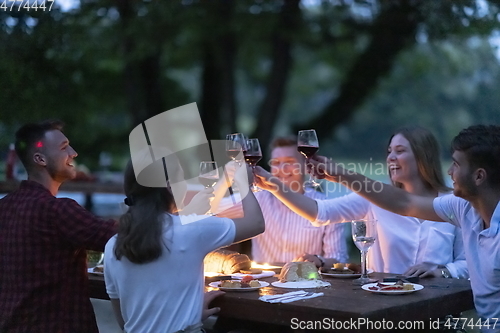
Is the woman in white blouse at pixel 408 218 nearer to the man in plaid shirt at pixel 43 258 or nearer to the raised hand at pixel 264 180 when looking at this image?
the raised hand at pixel 264 180

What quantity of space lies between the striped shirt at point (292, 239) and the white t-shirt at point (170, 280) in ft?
5.53

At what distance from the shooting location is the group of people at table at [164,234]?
245cm

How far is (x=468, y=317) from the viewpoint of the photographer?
3055 mm

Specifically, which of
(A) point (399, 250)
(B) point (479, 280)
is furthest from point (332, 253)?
(B) point (479, 280)

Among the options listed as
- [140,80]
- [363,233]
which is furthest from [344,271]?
[140,80]

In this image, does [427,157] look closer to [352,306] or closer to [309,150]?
[309,150]

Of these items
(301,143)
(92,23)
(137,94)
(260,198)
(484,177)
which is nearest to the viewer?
(484,177)

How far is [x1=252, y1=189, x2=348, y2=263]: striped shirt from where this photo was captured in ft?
13.3

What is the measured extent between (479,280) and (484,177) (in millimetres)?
458

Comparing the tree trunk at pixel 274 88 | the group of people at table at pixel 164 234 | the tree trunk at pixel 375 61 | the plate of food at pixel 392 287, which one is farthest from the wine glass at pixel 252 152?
the tree trunk at pixel 274 88

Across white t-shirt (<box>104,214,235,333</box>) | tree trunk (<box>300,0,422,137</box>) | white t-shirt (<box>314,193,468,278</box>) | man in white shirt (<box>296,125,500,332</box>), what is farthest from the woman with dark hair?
tree trunk (<box>300,0,422,137</box>)

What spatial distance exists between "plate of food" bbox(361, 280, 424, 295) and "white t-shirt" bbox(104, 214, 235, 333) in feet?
2.45

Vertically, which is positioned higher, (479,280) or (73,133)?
(73,133)

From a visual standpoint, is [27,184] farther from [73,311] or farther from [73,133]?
[73,133]
